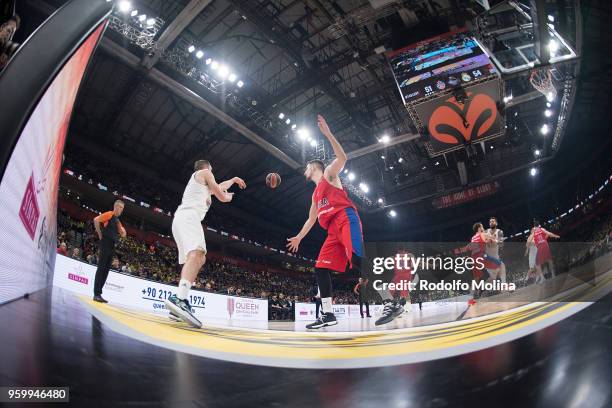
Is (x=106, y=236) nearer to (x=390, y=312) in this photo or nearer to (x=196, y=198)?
(x=196, y=198)

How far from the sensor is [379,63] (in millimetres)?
12867

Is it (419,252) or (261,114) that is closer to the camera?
(419,252)

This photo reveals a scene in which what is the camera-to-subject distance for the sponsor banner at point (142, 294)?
6.80m

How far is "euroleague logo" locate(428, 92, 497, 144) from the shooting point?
845 centimetres

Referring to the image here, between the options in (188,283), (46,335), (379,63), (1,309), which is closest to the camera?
(46,335)

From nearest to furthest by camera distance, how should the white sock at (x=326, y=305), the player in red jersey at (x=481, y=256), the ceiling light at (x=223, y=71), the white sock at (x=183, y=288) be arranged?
the white sock at (x=183, y=288) < the white sock at (x=326, y=305) < the player in red jersey at (x=481, y=256) < the ceiling light at (x=223, y=71)

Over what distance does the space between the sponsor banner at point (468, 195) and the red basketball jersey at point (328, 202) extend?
1855cm

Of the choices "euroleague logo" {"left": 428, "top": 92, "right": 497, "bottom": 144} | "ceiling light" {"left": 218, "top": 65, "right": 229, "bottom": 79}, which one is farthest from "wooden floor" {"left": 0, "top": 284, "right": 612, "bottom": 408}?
"ceiling light" {"left": 218, "top": 65, "right": 229, "bottom": 79}

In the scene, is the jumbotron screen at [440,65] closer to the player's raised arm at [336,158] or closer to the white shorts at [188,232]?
the player's raised arm at [336,158]

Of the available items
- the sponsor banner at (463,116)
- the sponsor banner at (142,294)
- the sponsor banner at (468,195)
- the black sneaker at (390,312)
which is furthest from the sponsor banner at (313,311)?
the black sneaker at (390,312)

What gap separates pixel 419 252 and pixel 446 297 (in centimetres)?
192

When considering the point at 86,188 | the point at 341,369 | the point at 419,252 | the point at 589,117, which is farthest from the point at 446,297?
the point at 589,117

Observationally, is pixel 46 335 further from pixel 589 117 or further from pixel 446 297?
pixel 589 117

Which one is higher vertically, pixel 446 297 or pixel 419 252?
pixel 419 252
